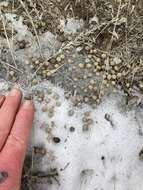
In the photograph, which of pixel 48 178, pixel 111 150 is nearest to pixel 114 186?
pixel 111 150

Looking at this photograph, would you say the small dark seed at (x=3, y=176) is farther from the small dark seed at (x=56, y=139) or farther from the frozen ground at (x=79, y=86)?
the small dark seed at (x=56, y=139)

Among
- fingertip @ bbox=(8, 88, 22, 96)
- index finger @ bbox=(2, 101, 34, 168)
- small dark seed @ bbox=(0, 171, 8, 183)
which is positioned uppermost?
fingertip @ bbox=(8, 88, 22, 96)

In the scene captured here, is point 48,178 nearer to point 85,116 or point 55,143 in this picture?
point 55,143

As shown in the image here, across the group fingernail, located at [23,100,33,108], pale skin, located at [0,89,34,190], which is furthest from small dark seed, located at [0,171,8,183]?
fingernail, located at [23,100,33,108]

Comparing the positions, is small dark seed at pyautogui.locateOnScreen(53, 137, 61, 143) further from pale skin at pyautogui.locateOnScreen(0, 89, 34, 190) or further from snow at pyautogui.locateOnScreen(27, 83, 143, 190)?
pale skin at pyautogui.locateOnScreen(0, 89, 34, 190)

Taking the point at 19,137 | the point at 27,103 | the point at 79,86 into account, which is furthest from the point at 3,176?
the point at 79,86

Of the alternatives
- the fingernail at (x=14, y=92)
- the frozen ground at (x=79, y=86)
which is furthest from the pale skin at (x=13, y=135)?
the frozen ground at (x=79, y=86)

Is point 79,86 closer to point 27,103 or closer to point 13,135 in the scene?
point 27,103
